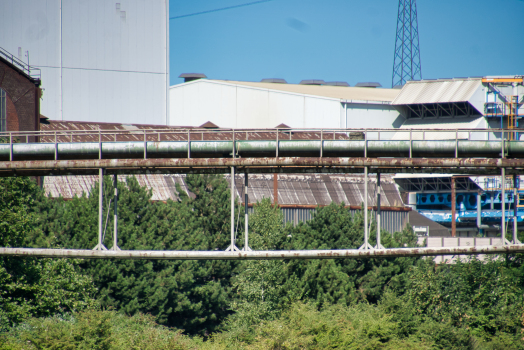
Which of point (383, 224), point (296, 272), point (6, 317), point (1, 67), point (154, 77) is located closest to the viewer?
point (6, 317)

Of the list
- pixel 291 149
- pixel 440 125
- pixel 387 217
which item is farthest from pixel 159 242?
pixel 440 125

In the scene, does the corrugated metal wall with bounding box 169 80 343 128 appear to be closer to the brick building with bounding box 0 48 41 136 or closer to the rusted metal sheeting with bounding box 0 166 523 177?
the brick building with bounding box 0 48 41 136

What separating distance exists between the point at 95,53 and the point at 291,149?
44726 millimetres

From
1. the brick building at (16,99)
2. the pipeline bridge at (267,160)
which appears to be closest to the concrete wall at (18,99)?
the brick building at (16,99)

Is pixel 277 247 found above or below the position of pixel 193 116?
below

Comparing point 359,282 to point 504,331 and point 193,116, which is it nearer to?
point 504,331

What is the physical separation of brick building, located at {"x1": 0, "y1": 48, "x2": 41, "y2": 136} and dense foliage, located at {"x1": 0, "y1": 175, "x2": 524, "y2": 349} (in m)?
5.13

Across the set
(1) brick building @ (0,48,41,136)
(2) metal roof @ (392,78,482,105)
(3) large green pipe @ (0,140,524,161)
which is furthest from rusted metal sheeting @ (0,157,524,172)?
(2) metal roof @ (392,78,482,105)

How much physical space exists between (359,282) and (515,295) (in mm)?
11692

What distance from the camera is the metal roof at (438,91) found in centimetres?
6469

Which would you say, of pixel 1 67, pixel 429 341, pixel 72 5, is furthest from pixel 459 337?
pixel 72 5

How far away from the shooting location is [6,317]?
30.6 m

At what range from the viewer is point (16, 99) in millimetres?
42344

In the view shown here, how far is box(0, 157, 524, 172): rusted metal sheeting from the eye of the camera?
20734 millimetres
